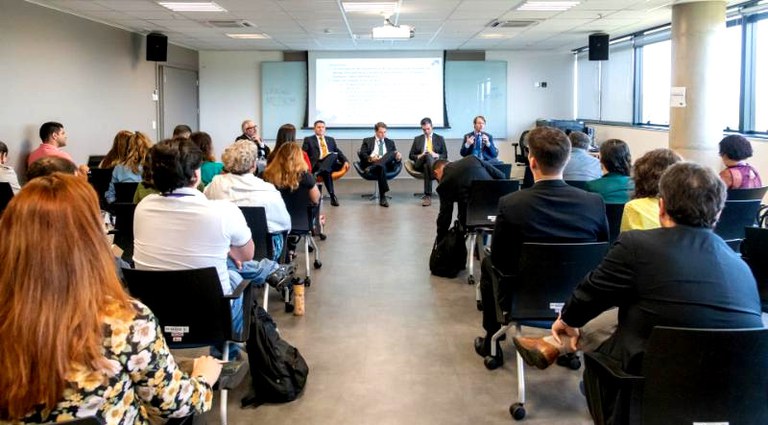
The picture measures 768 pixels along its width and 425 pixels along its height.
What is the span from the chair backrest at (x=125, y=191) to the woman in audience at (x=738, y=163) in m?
4.59

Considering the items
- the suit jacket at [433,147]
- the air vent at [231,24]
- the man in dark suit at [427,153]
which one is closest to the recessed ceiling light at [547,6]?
the man in dark suit at [427,153]

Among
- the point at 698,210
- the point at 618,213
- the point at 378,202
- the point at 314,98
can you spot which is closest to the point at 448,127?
the point at 314,98

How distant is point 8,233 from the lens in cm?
137

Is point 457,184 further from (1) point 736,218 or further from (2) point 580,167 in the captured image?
(1) point 736,218

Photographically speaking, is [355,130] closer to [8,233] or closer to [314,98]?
[314,98]

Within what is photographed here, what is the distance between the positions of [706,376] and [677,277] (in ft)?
0.94

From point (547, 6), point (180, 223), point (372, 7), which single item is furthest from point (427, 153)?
point (180, 223)

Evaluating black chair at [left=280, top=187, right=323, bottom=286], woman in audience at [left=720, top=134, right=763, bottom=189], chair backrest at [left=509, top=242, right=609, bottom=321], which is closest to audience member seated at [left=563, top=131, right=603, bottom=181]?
woman in audience at [left=720, top=134, right=763, bottom=189]

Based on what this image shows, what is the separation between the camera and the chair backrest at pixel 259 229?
4082 millimetres

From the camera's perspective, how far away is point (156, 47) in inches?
401

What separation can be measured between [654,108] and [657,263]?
9.69 meters

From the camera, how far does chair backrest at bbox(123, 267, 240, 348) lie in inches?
101

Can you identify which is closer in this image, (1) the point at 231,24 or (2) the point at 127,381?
(2) the point at 127,381

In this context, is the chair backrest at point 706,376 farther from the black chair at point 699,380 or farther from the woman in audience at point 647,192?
the woman in audience at point 647,192
